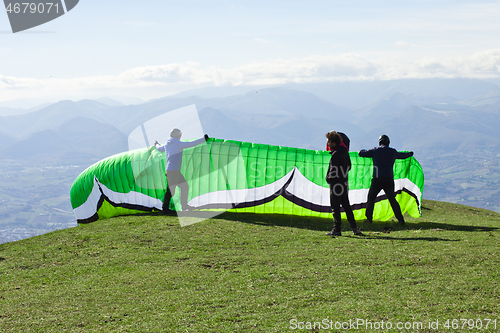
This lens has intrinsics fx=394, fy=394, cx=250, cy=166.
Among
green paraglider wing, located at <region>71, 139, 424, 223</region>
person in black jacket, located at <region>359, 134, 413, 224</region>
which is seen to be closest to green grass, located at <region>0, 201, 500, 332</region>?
person in black jacket, located at <region>359, 134, 413, 224</region>

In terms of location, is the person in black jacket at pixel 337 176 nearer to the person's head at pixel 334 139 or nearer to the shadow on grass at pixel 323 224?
the person's head at pixel 334 139

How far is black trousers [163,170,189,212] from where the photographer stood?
15.9 metres

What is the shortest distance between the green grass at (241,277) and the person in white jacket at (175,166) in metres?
2.46

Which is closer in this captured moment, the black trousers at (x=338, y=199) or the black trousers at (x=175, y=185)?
the black trousers at (x=338, y=199)

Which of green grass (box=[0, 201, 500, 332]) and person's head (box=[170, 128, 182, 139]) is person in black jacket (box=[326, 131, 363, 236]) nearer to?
green grass (box=[0, 201, 500, 332])

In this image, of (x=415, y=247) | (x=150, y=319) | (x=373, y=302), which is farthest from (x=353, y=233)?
(x=150, y=319)

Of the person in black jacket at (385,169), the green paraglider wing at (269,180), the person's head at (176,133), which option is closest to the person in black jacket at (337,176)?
the person in black jacket at (385,169)

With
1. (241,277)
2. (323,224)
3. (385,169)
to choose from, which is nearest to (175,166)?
(323,224)

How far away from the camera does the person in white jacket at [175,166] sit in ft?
51.6

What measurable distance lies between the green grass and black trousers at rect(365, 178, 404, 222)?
711 millimetres

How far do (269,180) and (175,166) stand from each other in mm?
3809

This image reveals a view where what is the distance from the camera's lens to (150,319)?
6.88 metres

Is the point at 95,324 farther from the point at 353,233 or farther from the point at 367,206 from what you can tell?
the point at 367,206

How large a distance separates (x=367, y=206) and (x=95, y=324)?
11041 millimetres
